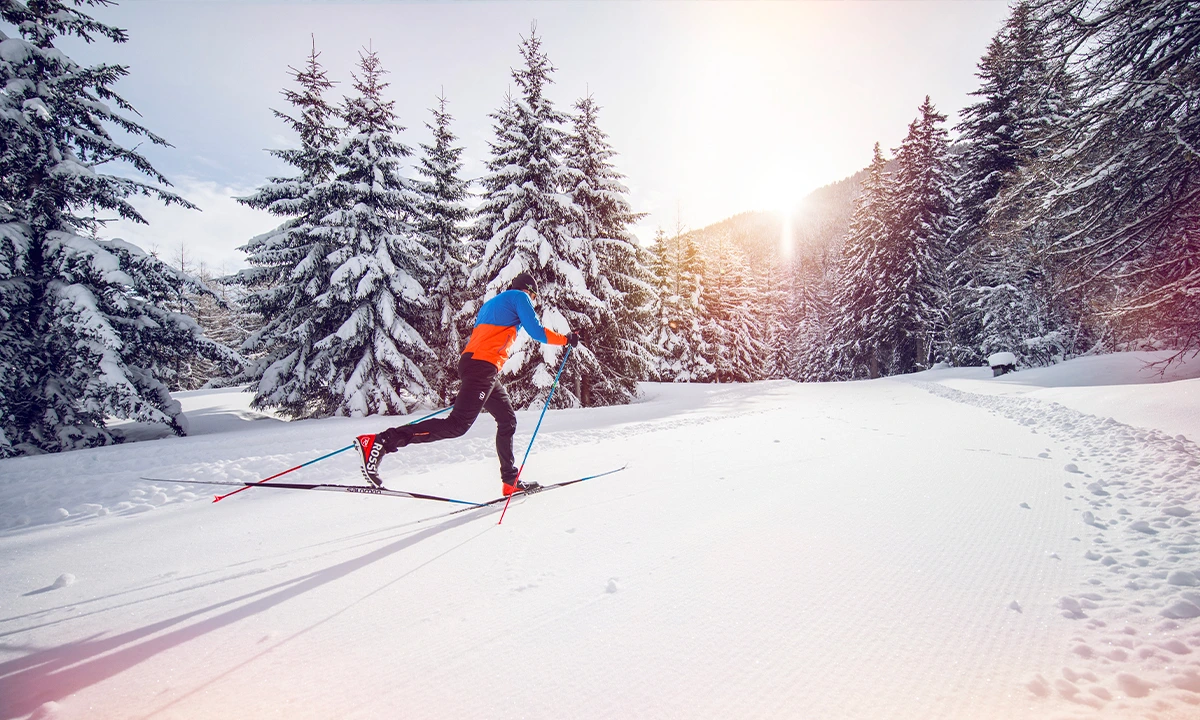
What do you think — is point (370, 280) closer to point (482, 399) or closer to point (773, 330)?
point (482, 399)

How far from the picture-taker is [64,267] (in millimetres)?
8945

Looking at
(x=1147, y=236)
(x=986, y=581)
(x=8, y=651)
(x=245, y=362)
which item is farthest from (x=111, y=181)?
(x=1147, y=236)

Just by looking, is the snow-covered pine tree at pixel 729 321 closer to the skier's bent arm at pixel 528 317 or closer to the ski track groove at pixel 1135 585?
the ski track groove at pixel 1135 585

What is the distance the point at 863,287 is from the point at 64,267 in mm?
34779

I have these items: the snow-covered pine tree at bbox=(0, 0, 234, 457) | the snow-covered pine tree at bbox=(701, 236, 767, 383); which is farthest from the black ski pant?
the snow-covered pine tree at bbox=(701, 236, 767, 383)

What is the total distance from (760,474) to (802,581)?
2350 millimetres

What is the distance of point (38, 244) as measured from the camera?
30.4 ft

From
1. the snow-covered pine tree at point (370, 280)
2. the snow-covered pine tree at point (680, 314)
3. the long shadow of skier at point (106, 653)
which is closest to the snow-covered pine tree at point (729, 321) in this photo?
the snow-covered pine tree at point (680, 314)

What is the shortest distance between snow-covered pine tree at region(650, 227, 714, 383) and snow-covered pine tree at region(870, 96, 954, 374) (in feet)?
37.0

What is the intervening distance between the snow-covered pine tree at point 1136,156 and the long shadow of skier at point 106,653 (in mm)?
12700

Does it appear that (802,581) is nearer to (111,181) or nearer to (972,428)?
(972,428)

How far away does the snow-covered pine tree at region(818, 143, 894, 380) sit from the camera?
27.9 metres

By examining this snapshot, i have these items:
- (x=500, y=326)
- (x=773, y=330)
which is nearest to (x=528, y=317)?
(x=500, y=326)

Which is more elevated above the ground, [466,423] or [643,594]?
[466,423]
